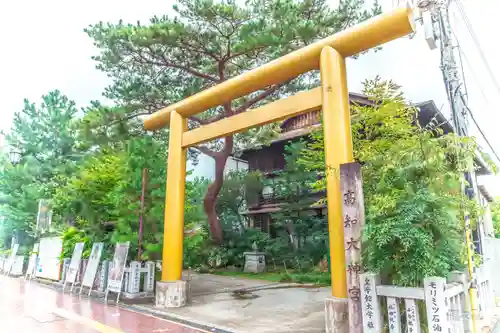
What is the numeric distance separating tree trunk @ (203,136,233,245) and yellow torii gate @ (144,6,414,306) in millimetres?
7275

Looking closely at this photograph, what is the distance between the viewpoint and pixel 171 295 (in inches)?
278

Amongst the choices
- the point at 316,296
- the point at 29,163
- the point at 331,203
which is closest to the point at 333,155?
the point at 331,203

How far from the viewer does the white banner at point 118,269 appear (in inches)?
308

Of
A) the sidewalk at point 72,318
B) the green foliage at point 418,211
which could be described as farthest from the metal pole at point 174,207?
the green foliage at point 418,211

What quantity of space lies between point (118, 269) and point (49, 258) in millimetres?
5802

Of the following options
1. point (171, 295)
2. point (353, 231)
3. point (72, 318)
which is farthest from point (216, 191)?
point (353, 231)

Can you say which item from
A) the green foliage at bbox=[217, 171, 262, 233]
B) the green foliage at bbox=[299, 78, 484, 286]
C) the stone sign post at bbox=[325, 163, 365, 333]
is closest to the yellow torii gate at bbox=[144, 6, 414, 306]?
the stone sign post at bbox=[325, 163, 365, 333]

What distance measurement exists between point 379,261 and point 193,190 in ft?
20.4

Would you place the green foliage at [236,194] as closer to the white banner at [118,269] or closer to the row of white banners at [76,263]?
the row of white banners at [76,263]

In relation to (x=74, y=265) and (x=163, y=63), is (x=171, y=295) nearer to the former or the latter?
(x=74, y=265)

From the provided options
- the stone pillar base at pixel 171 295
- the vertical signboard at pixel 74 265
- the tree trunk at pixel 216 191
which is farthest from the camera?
the tree trunk at pixel 216 191

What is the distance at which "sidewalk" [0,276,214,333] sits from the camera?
5.46 meters

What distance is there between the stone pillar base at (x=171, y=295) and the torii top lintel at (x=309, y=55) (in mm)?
3860

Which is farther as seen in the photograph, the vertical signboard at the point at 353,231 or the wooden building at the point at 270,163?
the wooden building at the point at 270,163
